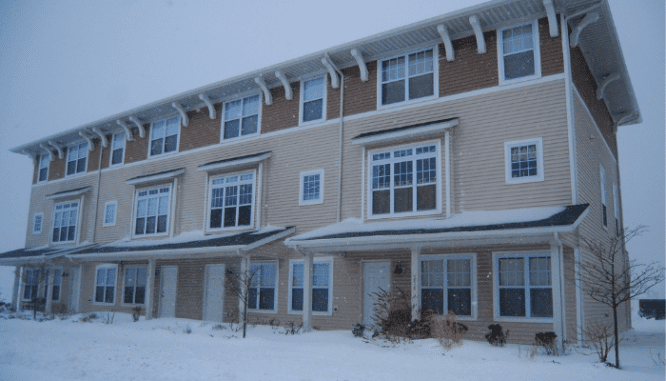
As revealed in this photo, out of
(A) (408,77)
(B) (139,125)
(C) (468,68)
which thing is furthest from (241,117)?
(C) (468,68)

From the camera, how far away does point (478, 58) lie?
1527 cm

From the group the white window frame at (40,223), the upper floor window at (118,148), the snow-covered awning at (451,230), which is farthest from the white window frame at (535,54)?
the white window frame at (40,223)

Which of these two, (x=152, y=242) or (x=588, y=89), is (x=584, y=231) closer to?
(x=588, y=89)

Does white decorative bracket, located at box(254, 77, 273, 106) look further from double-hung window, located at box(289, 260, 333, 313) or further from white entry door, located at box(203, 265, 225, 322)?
white entry door, located at box(203, 265, 225, 322)

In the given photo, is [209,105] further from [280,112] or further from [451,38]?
[451,38]

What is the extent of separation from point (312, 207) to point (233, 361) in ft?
26.4

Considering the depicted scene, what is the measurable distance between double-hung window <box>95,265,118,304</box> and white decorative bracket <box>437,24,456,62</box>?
17.3 meters

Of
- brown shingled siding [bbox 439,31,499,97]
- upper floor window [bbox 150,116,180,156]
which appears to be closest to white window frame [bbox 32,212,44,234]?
upper floor window [bbox 150,116,180,156]

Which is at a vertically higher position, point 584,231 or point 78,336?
point 584,231

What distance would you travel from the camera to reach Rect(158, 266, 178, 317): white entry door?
2130cm

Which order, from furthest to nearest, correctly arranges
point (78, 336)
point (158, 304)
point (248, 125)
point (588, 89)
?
1. point (158, 304)
2. point (248, 125)
3. point (588, 89)
4. point (78, 336)

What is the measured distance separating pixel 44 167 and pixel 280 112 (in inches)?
700

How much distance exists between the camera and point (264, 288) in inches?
735

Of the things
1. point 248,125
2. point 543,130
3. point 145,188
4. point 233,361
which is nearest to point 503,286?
point 543,130
